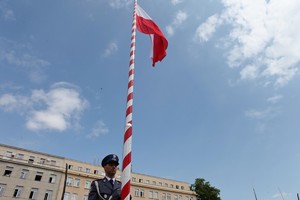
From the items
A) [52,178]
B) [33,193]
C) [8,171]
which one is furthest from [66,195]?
[8,171]

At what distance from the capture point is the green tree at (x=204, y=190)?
5256 cm

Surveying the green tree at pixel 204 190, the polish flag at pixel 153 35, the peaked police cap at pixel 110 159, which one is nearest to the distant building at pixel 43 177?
the green tree at pixel 204 190

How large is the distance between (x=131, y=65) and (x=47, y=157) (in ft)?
135

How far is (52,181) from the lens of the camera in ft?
131

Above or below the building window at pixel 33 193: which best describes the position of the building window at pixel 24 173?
above

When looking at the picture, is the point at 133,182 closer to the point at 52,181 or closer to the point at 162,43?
the point at 52,181

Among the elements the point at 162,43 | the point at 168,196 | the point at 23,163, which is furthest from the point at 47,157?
the point at 162,43

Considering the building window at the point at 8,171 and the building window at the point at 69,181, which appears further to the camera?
the building window at the point at 69,181

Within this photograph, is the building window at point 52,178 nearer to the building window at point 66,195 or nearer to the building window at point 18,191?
the building window at point 66,195

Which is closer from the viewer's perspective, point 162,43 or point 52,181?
point 162,43

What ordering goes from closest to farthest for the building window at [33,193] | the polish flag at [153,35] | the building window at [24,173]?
the polish flag at [153,35] → the building window at [33,193] → the building window at [24,173]

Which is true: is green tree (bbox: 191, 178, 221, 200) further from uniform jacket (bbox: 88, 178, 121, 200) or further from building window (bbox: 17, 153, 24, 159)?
uniform jacket (bbox: 88, 178, 121, 200)

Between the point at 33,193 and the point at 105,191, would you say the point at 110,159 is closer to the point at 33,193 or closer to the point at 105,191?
the point at 105,191

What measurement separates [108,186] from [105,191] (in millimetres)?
127
